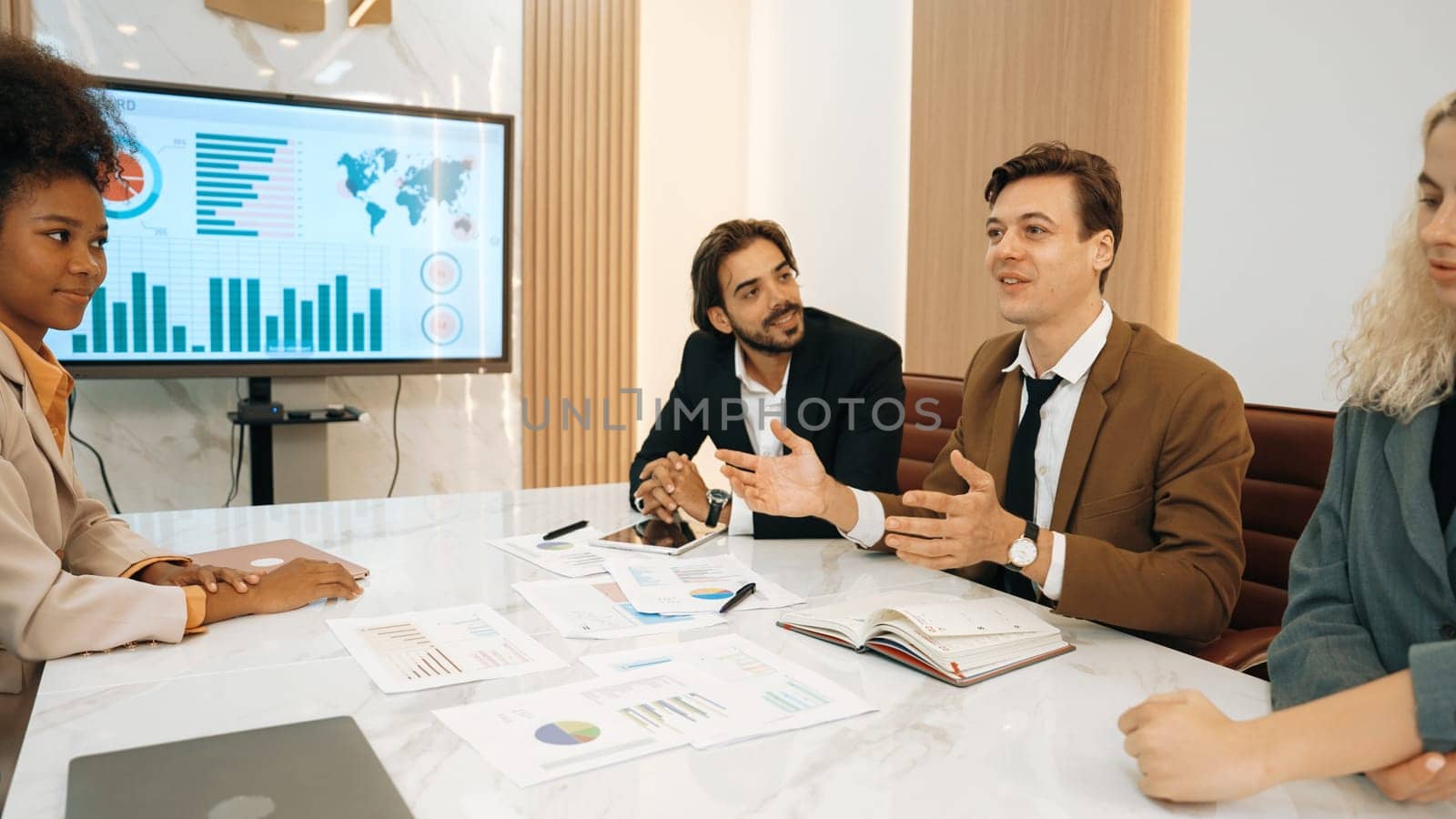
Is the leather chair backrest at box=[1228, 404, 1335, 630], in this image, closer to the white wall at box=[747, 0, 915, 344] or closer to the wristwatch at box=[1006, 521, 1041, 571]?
the wristwatch at box=[1006, 521, 1041, 571]

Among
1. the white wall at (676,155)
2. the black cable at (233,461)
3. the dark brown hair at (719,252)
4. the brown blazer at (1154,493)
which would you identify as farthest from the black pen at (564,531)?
the white wall at (676,155)

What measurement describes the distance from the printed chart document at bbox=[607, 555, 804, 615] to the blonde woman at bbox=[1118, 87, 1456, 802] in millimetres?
686

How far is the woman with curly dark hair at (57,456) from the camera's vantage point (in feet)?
4.26

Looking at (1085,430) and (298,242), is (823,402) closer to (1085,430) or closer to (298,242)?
(1085,430)

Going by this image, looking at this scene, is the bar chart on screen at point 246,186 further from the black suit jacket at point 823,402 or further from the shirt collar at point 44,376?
the shirt collar at point 44,376

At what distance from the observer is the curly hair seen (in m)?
1.60

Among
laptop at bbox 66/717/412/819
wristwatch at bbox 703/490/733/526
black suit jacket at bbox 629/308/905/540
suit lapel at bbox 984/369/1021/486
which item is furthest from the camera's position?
black suit jacket at bbox 629/308/905/540

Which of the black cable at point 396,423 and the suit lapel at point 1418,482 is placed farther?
the black cable at point 396,423

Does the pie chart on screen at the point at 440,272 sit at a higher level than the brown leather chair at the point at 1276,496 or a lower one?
higher

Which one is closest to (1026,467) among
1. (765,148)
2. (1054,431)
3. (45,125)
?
(1054,431)

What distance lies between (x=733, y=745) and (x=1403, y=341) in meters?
0.94

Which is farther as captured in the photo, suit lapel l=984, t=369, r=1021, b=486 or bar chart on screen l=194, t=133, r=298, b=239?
bar chart on screen l=194, t=133, r=298, b=239

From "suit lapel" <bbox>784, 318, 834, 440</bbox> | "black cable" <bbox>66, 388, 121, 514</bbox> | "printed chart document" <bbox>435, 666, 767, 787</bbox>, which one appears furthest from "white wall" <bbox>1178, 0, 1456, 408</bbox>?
"black cable" <bbox>66, 388, 121, 514</bbox>

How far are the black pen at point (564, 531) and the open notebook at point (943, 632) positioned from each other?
2.12 feet
